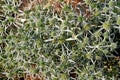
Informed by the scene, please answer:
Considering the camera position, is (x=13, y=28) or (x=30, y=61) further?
(x=13, y=28)

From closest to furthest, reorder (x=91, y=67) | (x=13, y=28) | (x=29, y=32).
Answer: (x=91, y=67), (x=29, y=32), (x=13, y=28)

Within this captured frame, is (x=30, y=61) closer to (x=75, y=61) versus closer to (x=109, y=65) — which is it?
(x=75, y=61)

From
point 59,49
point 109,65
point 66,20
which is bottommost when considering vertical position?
point 109,65

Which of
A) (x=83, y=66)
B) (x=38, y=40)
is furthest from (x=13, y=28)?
(x=83, y=66)

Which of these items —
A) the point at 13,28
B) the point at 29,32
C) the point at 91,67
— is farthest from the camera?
the point at 13,28

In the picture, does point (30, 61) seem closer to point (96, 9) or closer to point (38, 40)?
point (38, 40)

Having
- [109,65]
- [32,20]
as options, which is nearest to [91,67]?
[109,65]

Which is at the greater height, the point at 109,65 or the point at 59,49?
the point at 59,49
